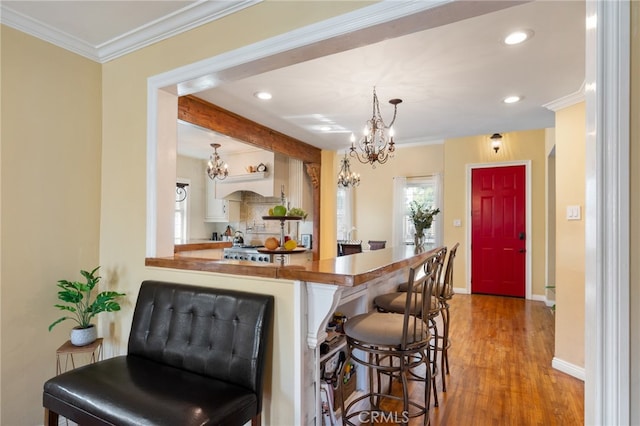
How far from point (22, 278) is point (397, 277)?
8.67 ft

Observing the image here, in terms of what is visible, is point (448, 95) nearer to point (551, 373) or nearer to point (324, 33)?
point (324, 33)

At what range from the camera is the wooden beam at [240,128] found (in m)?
3.13

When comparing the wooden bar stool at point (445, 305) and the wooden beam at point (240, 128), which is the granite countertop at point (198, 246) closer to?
the wooden beam at point (240, 128)

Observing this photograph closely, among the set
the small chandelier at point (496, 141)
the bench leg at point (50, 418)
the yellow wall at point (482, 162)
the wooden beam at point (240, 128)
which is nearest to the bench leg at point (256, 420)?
the bench leg at point (50, 418)

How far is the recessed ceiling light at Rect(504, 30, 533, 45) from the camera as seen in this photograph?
2.17m

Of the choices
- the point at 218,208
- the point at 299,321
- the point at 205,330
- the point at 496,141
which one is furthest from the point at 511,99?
the point at 218,208

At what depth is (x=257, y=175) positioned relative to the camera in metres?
5.28

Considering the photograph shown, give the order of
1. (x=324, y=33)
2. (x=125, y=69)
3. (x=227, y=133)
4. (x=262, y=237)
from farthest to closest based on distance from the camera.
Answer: (x=262, y=237), (x=227, y=133), (x=125, y=69), (x=324, y=33)

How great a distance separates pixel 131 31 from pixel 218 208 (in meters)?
4.35

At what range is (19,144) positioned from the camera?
1979 mm

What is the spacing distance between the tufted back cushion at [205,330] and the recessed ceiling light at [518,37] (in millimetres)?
2287

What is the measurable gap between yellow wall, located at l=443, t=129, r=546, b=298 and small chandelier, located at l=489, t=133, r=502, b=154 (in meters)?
0.06

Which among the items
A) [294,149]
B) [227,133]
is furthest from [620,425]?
[294,149]
